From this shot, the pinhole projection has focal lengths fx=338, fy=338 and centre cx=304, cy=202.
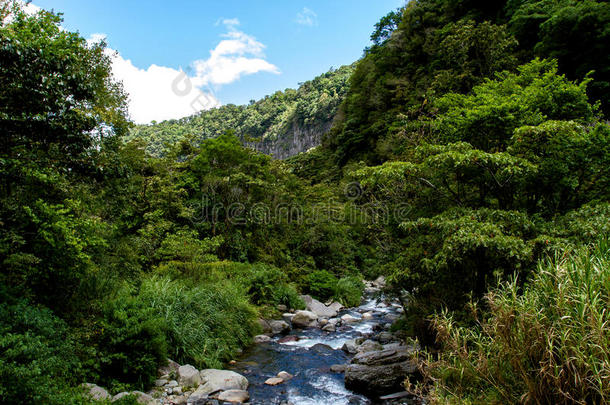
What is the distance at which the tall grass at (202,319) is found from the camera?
7.89 metres

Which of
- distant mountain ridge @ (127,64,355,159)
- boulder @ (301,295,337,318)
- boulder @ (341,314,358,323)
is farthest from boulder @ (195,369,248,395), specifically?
distant mountain ridge @ (127,64,355,159)

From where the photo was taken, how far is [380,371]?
7.13m

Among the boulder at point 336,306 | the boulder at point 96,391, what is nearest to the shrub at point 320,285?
the boulder at point 336,306

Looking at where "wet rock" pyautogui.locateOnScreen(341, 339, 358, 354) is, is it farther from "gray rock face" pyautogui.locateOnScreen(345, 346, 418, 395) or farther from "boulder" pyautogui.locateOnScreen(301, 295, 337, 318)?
"boulder" pyautogui.locateOnScreen(301, 295, 337, 318)

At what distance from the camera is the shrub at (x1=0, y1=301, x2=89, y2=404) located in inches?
147

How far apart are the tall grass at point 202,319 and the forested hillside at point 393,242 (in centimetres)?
5

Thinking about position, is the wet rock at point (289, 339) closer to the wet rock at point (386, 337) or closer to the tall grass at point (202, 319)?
the tall grass at point (202, 319)

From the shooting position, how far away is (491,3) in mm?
28578

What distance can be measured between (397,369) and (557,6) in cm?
2224

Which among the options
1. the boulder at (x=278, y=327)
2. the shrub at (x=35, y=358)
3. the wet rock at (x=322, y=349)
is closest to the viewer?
the shrub at (x=35, y=358)

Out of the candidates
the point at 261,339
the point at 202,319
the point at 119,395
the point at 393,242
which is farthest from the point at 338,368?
the point at 119,395

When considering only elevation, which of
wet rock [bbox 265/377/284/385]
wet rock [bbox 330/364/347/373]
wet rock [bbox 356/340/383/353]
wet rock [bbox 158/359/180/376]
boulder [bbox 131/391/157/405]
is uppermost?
boulder [bbox 131/391/157/405]

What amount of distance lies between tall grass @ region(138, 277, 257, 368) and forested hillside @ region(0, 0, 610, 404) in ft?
0.17

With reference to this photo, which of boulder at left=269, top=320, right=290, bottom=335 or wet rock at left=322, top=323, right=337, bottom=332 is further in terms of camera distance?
wet rock at left=322, top=323, right=337, bottom=332
